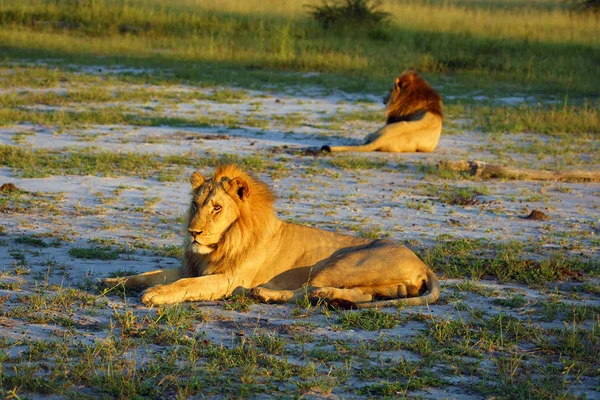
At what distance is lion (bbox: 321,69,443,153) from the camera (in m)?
10.4

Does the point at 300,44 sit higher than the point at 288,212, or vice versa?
the point at 300,44

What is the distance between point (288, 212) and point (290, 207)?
Result: 0.20 m

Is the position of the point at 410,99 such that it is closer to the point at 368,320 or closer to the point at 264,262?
the point at 264,262

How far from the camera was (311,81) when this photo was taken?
50.6ft

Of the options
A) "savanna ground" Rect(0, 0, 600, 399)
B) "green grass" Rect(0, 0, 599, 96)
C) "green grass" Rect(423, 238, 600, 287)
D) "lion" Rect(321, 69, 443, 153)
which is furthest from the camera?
"green grass" Rect(0, 0, 599, 96)

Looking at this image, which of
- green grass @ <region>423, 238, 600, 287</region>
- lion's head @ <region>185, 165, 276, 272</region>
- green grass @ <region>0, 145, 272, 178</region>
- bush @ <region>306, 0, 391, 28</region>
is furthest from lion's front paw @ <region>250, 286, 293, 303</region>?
bush @ <region>306, 0, 391, 28</region>

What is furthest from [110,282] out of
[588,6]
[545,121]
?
[588,6]

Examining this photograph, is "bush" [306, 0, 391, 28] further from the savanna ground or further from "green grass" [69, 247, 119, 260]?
"green grass" [69, 247, 119, 260]

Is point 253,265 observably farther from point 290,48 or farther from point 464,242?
point 290,48

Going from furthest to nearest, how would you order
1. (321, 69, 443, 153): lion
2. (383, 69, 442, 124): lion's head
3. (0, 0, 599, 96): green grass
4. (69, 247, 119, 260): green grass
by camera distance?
(0, 0, 599, 96): green grass < (383, 69, 442, 124): lion's head < (321, 69, 443, 153): lion < (69, 247, 119, 260): green grass

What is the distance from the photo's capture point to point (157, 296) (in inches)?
183

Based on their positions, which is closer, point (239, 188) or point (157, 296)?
point (157, 296)

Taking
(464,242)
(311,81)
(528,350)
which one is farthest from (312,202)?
(311,81)

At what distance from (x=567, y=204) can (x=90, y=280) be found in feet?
14.8
